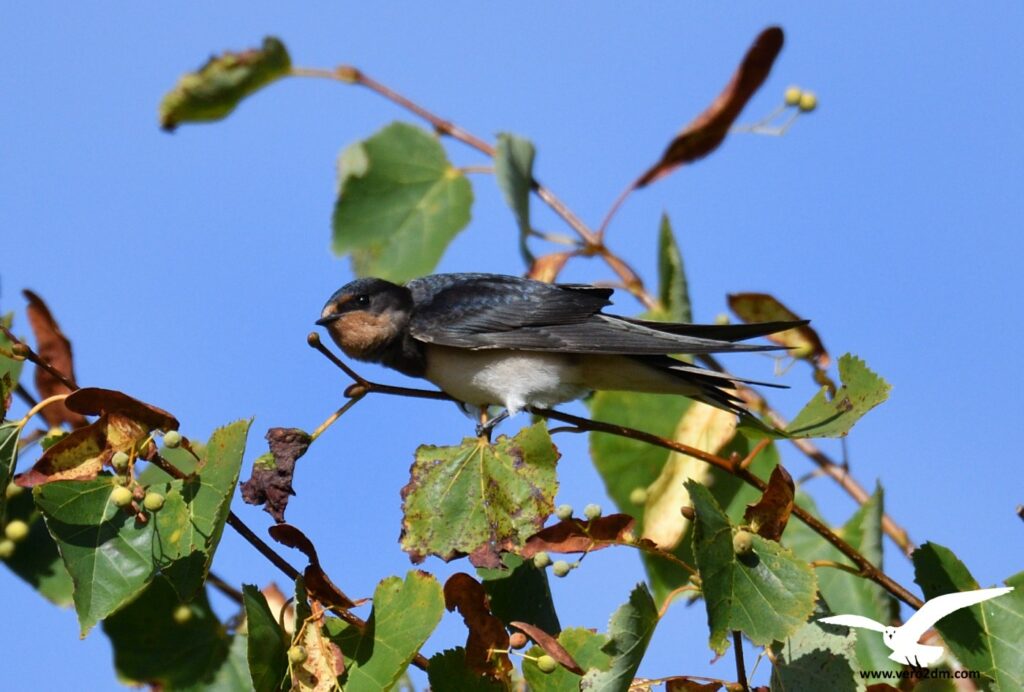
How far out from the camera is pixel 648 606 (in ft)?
8.21

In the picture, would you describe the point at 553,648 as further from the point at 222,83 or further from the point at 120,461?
the point at 222,83

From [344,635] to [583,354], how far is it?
2.04 metres

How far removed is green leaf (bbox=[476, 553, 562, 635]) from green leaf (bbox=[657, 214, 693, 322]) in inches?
64.5

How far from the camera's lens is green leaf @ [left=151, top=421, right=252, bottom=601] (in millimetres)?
2561

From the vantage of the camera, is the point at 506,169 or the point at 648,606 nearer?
the point at 648,606

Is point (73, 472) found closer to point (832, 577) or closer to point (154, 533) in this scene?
point (154, 533)

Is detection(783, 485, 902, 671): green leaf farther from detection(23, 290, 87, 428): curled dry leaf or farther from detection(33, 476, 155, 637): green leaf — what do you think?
detection(23, 290, 87, 428): curled dry leaf

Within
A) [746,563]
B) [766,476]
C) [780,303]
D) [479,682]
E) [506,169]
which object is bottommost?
[479,682]

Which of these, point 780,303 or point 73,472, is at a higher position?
point 780,303

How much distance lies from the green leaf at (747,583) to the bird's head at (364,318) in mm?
2234

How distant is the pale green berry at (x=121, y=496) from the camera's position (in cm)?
257

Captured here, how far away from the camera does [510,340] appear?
175 inches

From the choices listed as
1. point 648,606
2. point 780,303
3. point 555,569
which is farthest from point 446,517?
point 780,303

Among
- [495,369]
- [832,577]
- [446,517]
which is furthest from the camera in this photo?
[495,369]
